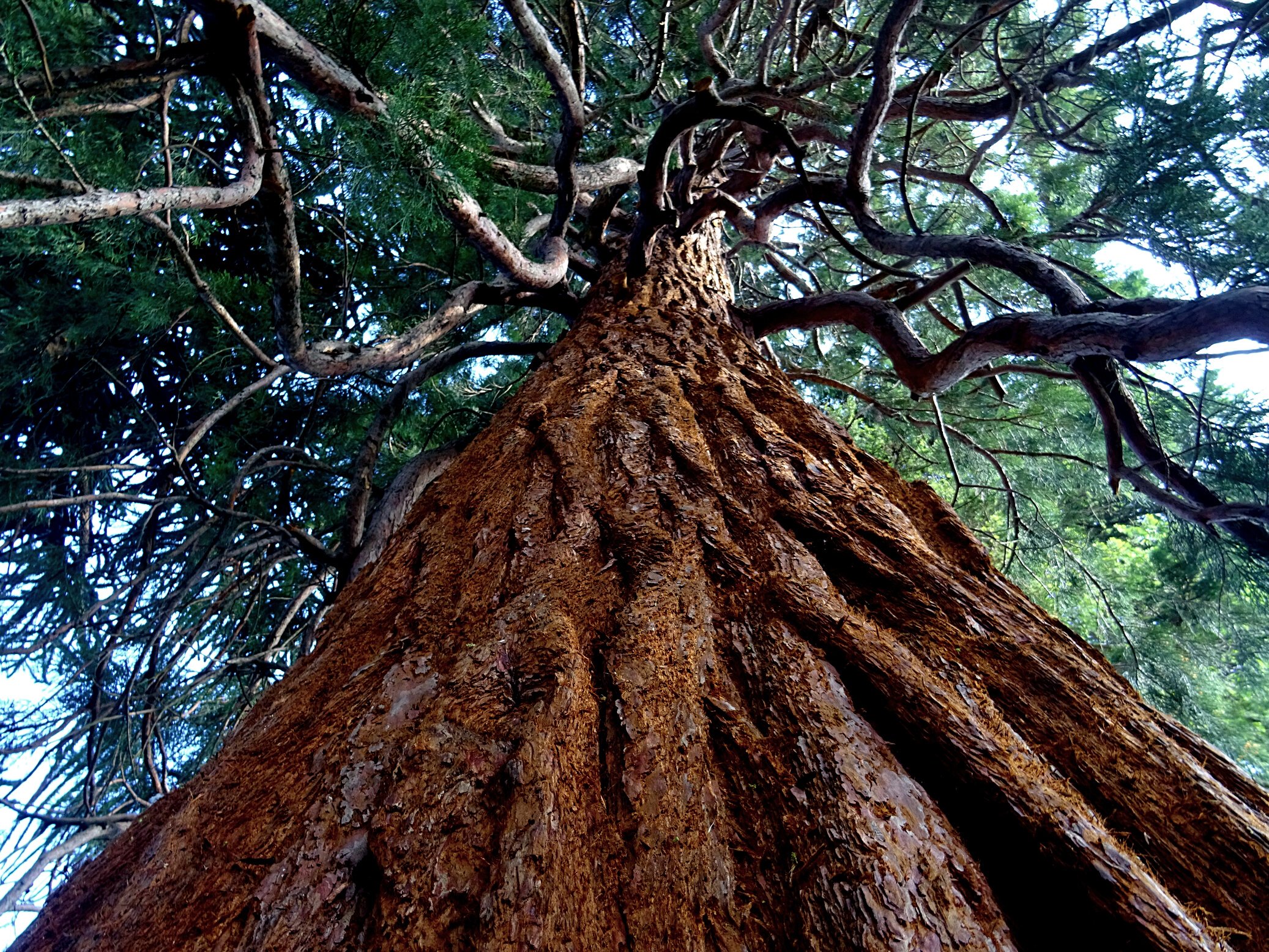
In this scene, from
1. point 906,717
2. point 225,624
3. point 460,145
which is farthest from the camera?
point 225,624

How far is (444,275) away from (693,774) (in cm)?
229

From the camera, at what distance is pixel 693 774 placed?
74 centimetres

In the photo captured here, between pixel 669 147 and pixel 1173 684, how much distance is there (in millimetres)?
4038

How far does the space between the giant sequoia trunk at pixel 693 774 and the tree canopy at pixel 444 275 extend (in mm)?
753

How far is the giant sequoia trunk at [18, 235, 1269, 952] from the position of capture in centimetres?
62

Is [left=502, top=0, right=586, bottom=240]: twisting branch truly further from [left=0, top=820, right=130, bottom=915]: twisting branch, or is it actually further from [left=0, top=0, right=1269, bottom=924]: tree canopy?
[left=0, top=820, right=130, bottom=915]: twisting branch

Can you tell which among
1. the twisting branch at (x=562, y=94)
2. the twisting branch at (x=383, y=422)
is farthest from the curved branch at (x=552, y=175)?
the twisting branch at (x=383, y=422)

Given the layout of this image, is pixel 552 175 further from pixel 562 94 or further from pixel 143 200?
pixel 143 200

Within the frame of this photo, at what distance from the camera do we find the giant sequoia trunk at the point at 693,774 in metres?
0.62

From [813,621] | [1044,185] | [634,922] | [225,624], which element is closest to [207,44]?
[813,621]

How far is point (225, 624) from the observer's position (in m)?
3.32

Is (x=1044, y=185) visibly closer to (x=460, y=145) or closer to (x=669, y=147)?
(x=669, y=147)

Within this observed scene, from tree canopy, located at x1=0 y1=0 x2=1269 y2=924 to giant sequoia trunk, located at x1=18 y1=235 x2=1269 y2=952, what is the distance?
75 cm

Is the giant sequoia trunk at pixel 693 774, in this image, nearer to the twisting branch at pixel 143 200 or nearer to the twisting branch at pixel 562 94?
the twisting branch at pixel 143 200
